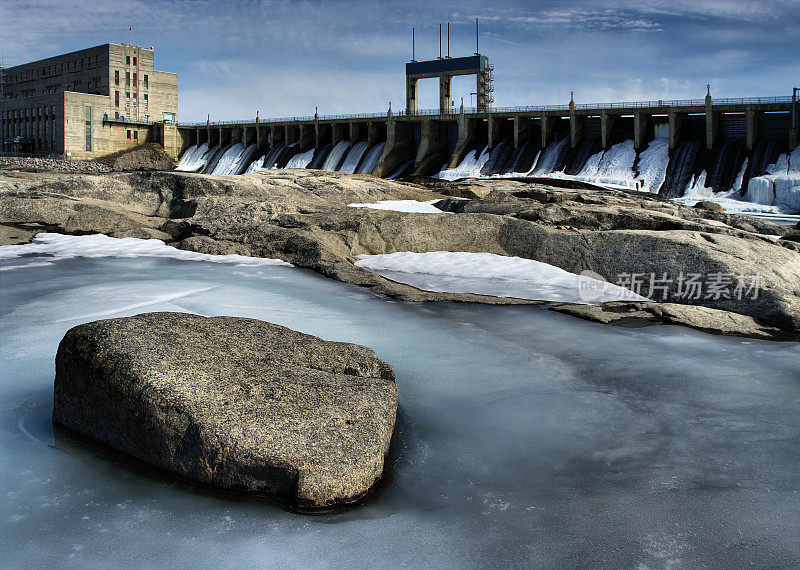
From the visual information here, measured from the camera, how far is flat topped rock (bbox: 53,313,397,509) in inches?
130

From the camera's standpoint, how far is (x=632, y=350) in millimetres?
5930

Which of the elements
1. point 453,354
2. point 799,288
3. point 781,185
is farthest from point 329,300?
point 781,185

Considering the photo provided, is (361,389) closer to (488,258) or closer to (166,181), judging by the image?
(488,258)

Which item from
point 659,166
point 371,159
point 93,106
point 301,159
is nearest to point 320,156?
point 301,159

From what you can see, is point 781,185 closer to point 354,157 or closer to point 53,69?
point 354,157

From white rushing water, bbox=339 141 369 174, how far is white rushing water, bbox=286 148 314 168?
115 inches

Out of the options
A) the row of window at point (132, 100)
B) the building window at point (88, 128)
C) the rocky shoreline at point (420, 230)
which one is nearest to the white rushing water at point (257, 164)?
the building window at point (88, 128)

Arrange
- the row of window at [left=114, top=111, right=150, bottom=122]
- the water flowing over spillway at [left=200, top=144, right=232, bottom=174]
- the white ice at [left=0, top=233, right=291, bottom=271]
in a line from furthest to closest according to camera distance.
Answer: the row of window at [left=114, top=111, right=150, bottom=122] < the water flowing over spillway at [left=200, top=144, right=232, bottom=174] < the white ice at [left=0, top=233, right=291, bottom=271]

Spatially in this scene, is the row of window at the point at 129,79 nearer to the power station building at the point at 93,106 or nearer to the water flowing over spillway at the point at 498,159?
the power station building at the point at 93,106

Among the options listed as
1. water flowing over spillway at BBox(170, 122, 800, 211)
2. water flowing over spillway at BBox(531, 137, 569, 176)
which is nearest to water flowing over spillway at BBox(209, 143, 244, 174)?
water flowing over spillway at BBox(170, 122, 800, 211)

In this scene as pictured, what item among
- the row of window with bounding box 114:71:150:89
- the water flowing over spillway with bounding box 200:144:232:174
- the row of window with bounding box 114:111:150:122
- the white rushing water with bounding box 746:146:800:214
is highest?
the row of window with bounding box 114:71:150:89

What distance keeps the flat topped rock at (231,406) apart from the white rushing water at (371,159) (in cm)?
3410

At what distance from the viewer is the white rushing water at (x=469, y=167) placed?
33.7 metres

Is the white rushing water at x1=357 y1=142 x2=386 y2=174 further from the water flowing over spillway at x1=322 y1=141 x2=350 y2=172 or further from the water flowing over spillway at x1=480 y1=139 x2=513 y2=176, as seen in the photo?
the water flowing over spillway at x1=480 y1=139 x2=513 y2=176
